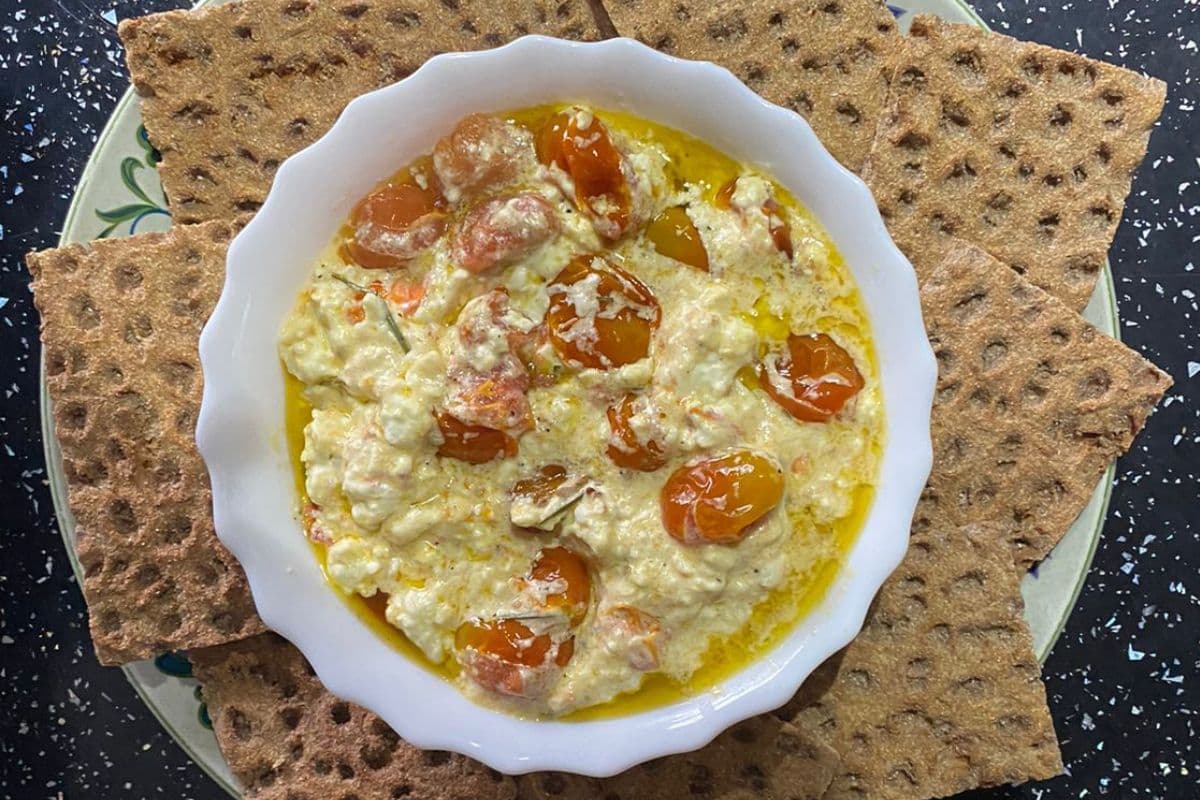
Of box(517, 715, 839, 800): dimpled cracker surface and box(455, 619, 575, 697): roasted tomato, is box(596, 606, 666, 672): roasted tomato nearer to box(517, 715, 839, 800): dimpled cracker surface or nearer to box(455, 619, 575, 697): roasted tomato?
box(455, 619, 575, 697): roasted tomato

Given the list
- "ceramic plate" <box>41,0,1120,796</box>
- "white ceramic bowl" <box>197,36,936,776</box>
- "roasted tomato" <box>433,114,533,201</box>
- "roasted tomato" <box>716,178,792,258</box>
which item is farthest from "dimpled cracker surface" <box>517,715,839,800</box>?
"roasted tomato" <box>433,114,533,201</box>

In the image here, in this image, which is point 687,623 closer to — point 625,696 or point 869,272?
point 625,696

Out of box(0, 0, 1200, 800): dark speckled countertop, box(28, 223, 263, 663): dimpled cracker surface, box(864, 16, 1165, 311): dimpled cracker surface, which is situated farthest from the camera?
box(0, 0, 1200, 800): dark speckled countertop

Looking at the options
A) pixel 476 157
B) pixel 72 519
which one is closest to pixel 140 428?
pixel 72 519

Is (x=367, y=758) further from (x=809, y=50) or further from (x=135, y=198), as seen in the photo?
(x=809, y=50)

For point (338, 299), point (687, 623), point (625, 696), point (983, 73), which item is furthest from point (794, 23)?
point (625, 696)

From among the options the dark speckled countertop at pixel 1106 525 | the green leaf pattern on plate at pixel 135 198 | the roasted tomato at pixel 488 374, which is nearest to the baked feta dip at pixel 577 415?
the roasted tomato at pixel 488 374

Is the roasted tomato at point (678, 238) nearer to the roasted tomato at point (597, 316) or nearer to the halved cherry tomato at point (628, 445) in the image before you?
the roasted tomato at point (597, 316)
